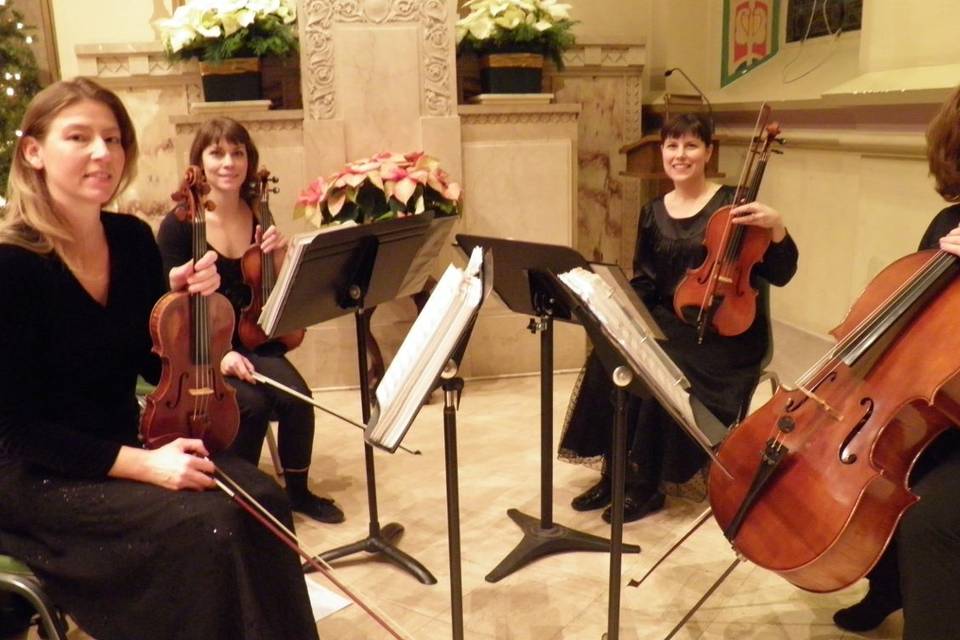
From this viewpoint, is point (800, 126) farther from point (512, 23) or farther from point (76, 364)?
point (76, 364)

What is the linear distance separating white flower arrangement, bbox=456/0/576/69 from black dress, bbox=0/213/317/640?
2.34 m

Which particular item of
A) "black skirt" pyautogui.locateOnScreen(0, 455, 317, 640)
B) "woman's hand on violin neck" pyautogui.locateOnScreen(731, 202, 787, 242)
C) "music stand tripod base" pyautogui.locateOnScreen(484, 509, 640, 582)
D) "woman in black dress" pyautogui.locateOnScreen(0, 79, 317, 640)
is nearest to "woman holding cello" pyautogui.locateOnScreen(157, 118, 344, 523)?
"music stand tripod base" pyautogui.locateOnScreen(484, 509, 640, 582)

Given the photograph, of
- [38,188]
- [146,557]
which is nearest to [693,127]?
[38,188]

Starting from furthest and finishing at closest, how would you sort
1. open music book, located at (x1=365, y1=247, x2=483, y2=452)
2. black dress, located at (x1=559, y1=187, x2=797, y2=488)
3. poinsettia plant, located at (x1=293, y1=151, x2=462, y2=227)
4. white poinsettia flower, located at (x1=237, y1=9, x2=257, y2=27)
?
white poinsettia flower, located at (x1=237, y1=9, x2=257, y2=27) → poinsettia plant, located at (x1=293, y1=151, x2=462, y2=227) → black dress, located at (x1=559, y1=187, x2=797, y2=488) → open music book, located at (x1=365, y1=247, x2=483, y2=452)

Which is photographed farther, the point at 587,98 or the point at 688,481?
the point at 587,98

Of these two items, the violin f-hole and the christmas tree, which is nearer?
the violin f-hole

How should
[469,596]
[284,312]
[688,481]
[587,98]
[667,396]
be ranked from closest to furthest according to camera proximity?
[667,396]
[284,312]
[469,596]
[688,481]
[587,98]

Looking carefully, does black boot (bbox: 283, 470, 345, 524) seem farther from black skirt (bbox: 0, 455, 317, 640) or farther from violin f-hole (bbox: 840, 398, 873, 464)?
violin f-hole (bbox: 840, 398, 873, 464)

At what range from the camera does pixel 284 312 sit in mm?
1888

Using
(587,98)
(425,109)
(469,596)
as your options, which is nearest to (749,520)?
(469,596)

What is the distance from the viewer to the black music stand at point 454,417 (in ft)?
4.60

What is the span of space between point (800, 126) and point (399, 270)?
2237 millimetres

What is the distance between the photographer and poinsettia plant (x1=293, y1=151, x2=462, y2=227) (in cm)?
302

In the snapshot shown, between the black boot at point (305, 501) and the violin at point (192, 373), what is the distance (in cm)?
75
